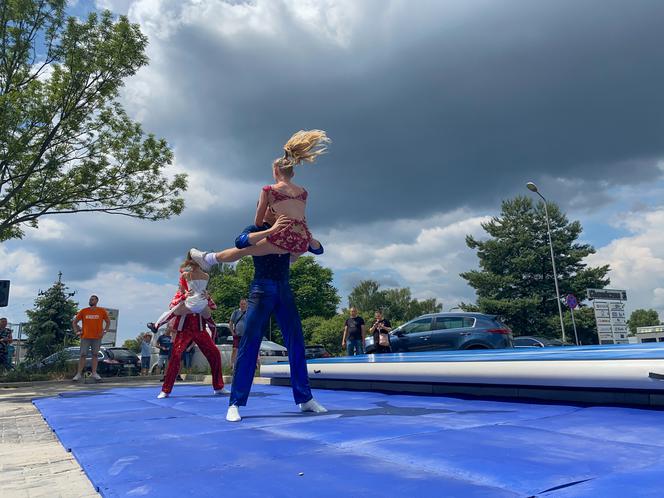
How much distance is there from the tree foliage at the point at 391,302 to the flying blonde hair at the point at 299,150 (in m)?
80.1

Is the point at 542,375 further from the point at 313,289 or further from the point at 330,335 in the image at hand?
the point at 313,289

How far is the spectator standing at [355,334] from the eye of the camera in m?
12.2

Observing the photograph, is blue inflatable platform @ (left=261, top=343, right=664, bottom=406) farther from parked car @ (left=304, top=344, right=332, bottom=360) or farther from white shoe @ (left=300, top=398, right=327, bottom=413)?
parked car @ (left=304, top=344, right=332, bottom=360)

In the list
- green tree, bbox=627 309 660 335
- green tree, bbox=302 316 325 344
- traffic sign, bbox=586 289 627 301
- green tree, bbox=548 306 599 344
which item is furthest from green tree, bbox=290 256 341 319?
green tree, bbox=627 309 660 335

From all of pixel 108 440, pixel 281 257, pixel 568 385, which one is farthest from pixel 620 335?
pixel 108 440

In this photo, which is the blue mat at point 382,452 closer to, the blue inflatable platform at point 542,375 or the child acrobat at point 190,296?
the blue inflatable platform at point 542,375

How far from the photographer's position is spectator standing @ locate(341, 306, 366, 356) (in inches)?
481

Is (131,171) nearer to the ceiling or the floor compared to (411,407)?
nearer to the ceiling

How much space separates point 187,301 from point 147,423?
2133 millimetres

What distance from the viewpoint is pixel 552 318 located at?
134 ft

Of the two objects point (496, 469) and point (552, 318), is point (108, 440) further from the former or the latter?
point (552, 318)

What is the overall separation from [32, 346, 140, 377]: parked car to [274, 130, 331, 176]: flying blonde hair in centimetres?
1283

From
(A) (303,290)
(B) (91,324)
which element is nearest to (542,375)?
(B) (91,324)

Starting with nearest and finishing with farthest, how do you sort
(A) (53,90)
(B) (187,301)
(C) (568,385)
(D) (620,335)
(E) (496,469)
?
(E) (496,469) < (C) (568,385) < (B) (187,301) < (A) (53,90) < (D) (620,335)
